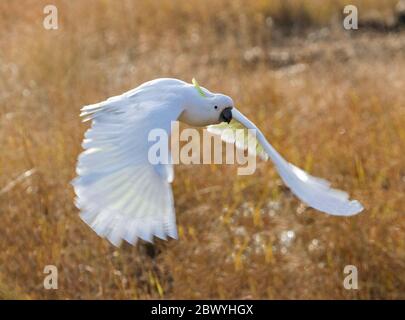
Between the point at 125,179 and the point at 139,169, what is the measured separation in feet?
0.18

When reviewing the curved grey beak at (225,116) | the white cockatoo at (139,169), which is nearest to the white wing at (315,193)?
the white cockatoo at (139,169)

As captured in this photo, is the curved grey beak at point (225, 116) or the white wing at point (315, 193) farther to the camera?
the curved grey beak at point (225, 116)

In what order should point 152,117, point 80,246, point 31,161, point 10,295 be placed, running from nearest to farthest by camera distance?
point 152,117 → point 10,295 → point 80,246 → point 31,161

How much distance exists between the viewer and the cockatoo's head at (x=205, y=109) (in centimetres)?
359

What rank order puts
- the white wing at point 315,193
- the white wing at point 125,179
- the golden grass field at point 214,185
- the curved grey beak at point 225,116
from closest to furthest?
the white wing at point 125,179 < the white wing at point 315,193 < the curved grey beak at point 225,116 < the golden grass field at point 214,185

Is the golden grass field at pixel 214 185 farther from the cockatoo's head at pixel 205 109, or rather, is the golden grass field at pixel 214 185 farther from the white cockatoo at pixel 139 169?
the cockatoo's head at pixel 205 109

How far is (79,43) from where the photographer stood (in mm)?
6184

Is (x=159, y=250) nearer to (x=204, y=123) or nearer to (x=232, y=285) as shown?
(x=232, y=285)

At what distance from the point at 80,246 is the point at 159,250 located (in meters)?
0.32

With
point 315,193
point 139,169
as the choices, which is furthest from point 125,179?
point 315,193

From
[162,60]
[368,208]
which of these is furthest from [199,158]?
[162,60]

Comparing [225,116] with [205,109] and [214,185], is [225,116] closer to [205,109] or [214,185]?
[205,109]

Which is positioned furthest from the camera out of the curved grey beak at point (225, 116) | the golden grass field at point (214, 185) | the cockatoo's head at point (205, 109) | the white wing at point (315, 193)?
the golden grass field at point (214, 185)

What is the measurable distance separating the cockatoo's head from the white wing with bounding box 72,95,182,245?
0.55 feet
